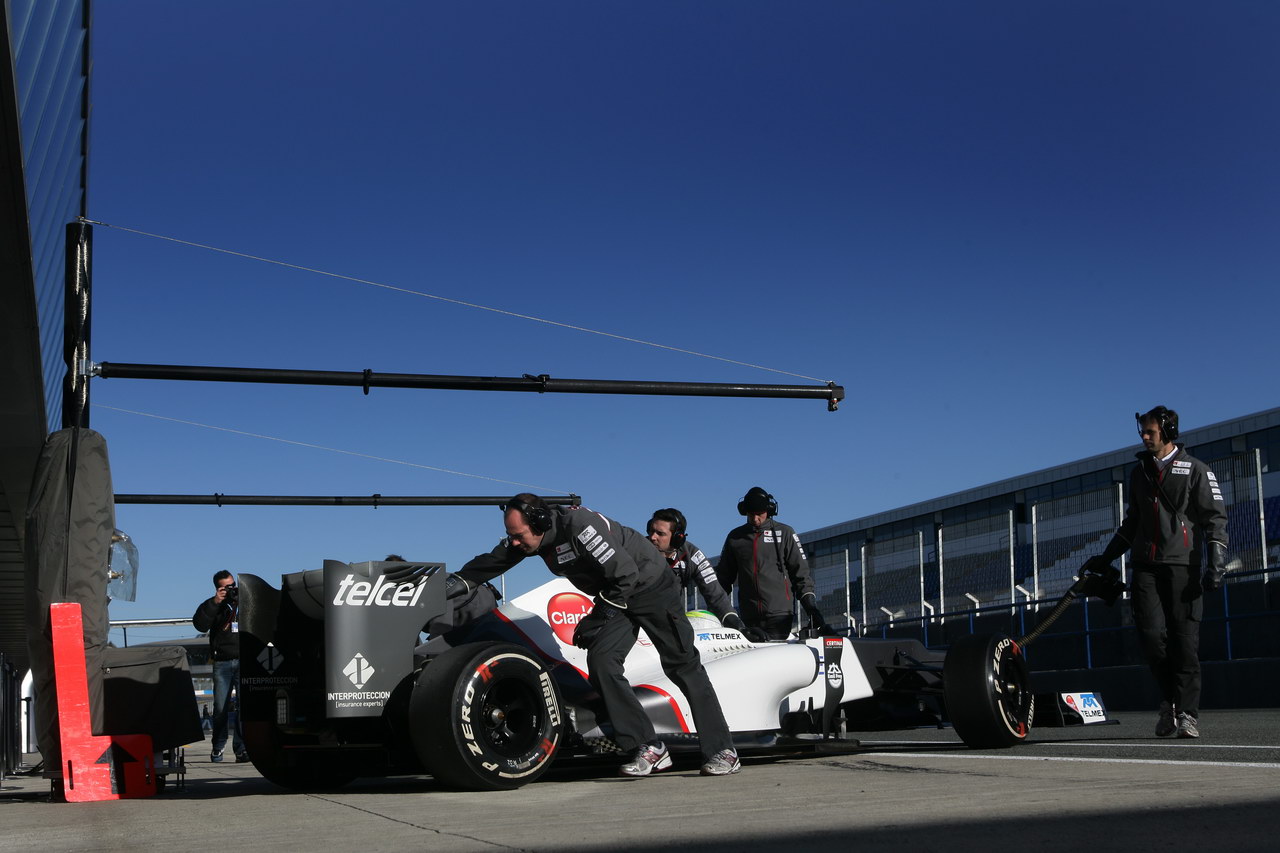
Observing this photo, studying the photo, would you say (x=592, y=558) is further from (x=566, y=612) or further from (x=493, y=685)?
(x=566, y=612)

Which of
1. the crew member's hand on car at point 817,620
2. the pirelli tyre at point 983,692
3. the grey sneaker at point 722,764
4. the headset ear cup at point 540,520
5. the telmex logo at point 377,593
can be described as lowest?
the grey sneaker at point 722,764

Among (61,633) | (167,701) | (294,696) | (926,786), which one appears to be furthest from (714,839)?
(167,701)

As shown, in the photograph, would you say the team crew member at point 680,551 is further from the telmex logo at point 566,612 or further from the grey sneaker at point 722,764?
the grey sneaker at point 722,764

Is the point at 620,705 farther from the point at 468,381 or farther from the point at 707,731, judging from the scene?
the point at 468,381

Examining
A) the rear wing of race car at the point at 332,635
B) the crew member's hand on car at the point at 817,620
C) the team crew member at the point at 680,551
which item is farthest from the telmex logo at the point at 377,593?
the team crew member at the point at 680,551

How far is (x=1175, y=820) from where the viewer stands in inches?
134

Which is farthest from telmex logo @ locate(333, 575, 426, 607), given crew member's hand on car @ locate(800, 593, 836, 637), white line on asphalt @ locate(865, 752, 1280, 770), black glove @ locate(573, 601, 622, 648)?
white line on asphalt @ locate(865, 752, 1280, 770)

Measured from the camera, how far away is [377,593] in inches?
214

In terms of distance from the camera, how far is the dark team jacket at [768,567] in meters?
9.23

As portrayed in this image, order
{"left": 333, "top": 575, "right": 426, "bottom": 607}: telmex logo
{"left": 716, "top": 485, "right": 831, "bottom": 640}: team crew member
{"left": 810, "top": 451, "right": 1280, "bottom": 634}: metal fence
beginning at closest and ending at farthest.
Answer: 1. {"left": 333, "top": 575, "right": 426, "bottom": 607}: telmex logo
2. {"left": 716, "top": 485, "right": 831, "bottom": 640}: team crew member
3. {"left": 810, "top": 451, "right": 1280, "bottom": 634}: metal fence

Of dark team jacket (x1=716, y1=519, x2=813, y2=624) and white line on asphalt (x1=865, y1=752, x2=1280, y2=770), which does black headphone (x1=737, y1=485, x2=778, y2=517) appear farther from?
white line on asphalt (x1=865, y1=752, x2=1280, y2=770)

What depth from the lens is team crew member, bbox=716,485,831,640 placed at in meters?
9.22

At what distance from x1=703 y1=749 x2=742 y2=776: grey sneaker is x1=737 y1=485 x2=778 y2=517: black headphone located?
11.9 feet

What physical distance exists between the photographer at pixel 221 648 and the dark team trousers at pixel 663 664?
586 cm
